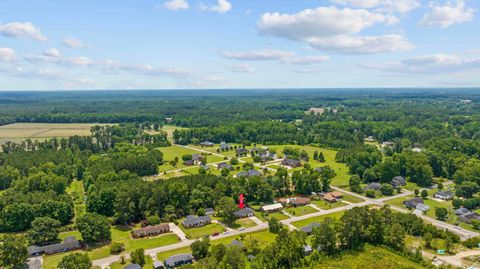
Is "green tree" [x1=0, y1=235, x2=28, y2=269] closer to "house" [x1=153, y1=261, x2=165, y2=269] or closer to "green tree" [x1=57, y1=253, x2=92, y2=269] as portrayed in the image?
"green tree" [x1=57, y1=253, x2=92, y2=269]

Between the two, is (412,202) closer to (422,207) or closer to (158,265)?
(422,207)

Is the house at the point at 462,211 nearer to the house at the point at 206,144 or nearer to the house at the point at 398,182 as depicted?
the house at the point at 398,182

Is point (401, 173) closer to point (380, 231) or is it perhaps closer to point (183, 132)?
point (380, 231)

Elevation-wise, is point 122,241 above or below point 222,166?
below

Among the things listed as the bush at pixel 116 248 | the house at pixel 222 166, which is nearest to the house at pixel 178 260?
the bush at pixel 116 248

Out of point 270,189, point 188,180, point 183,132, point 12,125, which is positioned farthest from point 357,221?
point 12,125

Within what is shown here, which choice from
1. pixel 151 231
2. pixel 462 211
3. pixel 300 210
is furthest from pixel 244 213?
pixel 462 211

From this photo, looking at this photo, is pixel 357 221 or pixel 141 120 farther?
pixel 141 120
